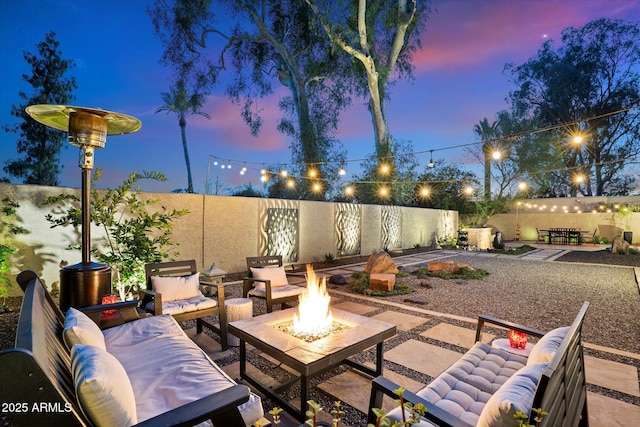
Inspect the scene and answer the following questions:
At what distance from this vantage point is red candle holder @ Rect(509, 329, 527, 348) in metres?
2.05

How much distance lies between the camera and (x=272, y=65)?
1429 centimetres

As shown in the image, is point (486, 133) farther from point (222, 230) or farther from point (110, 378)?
point (110, 378)

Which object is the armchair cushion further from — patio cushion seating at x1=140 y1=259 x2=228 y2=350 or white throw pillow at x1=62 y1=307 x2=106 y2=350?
white throw pillow at x1=62 y1=307 x2=106 y2=350

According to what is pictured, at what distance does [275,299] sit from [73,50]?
11848 mm

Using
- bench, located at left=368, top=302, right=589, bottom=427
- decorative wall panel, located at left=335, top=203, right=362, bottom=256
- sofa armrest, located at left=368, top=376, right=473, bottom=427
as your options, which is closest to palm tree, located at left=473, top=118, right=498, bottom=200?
decorative wall panel, located at left=335, top=203, right=362, bottom=256

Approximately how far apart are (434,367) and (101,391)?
2.36 metres

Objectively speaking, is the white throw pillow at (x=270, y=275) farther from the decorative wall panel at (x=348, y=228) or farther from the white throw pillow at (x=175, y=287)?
the decorative wall panel at (x=348, y=228)

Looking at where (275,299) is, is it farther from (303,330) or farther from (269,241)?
(269,241)

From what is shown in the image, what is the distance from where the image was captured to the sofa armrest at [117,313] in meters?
2.19

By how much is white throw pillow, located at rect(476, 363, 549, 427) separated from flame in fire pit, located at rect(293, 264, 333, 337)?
4.25 feet

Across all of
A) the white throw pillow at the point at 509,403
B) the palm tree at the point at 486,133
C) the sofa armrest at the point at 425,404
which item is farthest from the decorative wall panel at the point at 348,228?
the palm tree at the point at 486,133

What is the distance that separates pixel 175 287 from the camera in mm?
3064

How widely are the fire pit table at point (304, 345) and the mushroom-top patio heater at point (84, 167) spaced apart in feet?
5.35

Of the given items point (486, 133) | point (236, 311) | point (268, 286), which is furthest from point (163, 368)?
point (486, 133)
